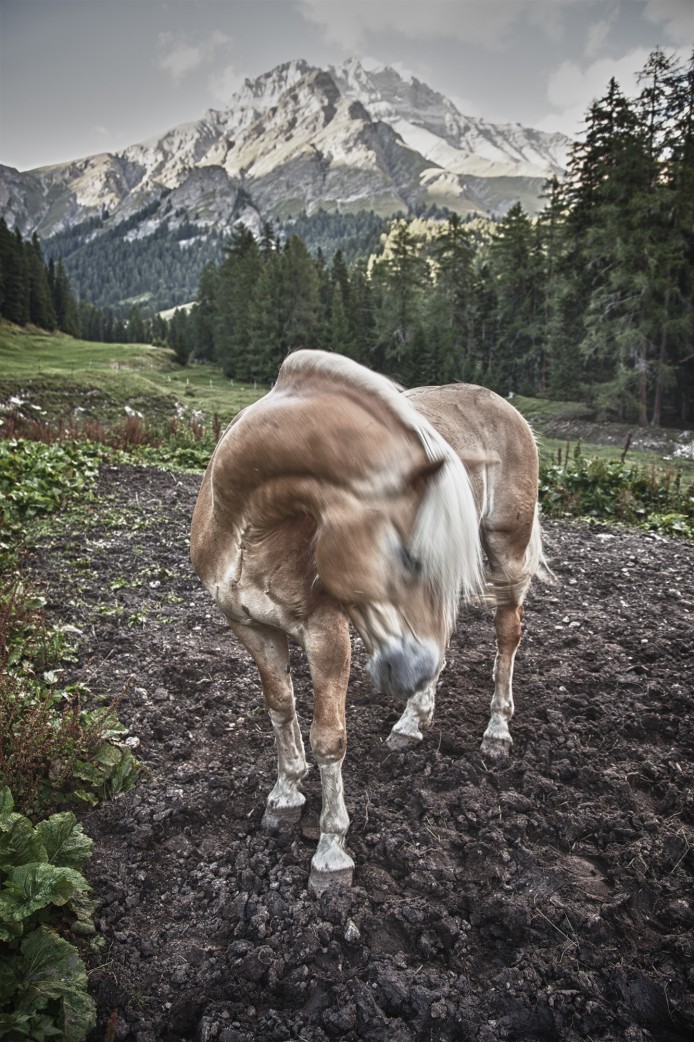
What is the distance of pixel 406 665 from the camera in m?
1.66

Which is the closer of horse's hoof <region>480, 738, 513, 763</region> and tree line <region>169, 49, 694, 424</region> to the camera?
horse's hoof <region>480, 738, 513, 763</region>

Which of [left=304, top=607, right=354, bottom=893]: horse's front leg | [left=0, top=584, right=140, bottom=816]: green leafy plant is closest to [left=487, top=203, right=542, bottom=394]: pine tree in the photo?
[left=0, top=584, right=140, bottom=816]: green leafy plant

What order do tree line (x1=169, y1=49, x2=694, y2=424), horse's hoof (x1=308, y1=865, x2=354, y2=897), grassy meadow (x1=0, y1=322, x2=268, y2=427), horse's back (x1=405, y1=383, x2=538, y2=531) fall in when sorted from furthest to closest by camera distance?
tree line (x1=169, y1=49, x2=694, y2=424) → grassy meadow (x1=0, y1=322, x2=268, y2=427) → horse's back (x1=405, y1=383, x2=538, y2=531) → horse's hoof (x1=308, y1=865, x2=354, y2=897)

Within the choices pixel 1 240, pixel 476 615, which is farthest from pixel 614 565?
pixel 1 240

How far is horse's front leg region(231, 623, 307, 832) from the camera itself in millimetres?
2715

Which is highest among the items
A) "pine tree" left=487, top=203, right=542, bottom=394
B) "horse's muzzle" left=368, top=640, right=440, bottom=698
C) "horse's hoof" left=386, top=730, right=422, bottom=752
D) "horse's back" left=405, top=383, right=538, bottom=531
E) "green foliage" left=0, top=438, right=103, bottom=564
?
"pine tree" left=487, top=203, right=542, bottom=394

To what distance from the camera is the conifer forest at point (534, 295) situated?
25.5 metres

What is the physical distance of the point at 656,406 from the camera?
25703mm

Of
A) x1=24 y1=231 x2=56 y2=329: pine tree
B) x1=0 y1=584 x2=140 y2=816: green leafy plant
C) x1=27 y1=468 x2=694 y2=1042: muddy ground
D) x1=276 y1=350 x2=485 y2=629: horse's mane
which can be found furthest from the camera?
x1=24 y1=231 x2=56 y2=329: pine tree

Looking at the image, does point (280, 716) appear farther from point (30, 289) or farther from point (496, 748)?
point (30, 289)

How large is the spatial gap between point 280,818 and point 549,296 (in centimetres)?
4315

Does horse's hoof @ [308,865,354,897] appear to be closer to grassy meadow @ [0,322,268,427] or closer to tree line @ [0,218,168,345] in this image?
grassy meadow @ [0,322,268,427]

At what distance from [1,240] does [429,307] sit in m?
37.7

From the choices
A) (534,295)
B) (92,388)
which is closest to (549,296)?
(534,295)
